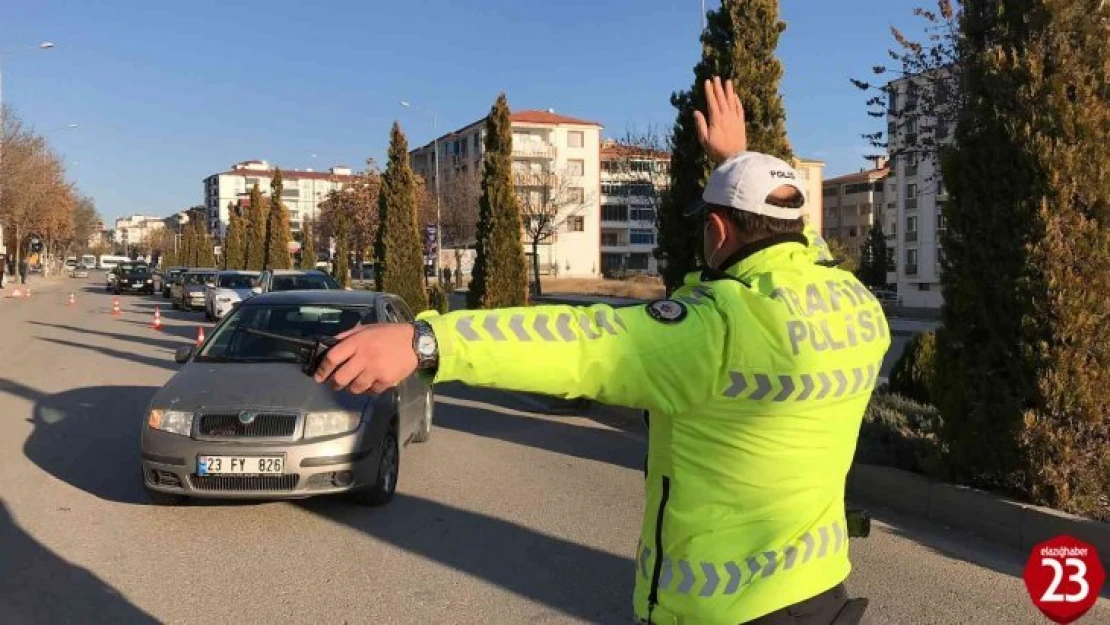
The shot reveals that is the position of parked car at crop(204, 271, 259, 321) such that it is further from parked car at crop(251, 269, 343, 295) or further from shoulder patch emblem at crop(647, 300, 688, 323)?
shoulder patch emblem at crop(647, 300, 688, 323)

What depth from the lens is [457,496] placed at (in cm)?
689

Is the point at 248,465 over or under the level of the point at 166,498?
over

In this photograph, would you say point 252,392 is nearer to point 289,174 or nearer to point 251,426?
point 251,426

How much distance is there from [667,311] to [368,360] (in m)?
0.54

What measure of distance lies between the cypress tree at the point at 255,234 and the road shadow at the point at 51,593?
46.8 meters

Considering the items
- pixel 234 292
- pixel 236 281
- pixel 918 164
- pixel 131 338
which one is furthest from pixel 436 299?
pixel 918 164

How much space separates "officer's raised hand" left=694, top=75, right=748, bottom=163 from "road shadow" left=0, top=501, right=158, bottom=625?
371cm

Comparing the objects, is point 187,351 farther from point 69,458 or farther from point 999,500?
point 999,500

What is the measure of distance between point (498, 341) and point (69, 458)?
8060mm

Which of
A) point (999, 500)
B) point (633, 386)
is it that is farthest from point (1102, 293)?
point (633, 386)

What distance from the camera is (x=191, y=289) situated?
33156 millimetres

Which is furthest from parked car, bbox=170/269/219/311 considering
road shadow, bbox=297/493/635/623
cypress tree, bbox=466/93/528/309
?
road shadow, bbox=297/493/635/623

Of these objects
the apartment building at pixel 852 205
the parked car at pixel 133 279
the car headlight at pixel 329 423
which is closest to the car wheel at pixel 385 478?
the car headlight at pixel 329 423

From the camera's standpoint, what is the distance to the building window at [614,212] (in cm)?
10025
